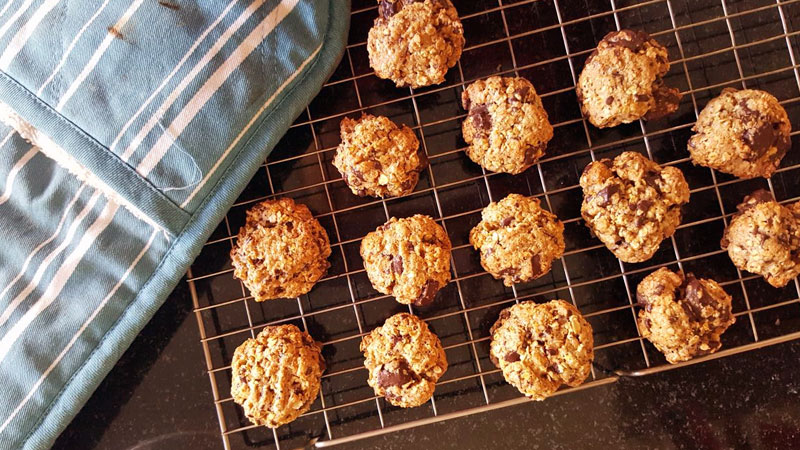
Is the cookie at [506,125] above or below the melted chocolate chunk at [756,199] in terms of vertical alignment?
above

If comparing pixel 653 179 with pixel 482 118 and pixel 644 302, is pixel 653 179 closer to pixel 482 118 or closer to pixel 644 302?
pixel 644 302

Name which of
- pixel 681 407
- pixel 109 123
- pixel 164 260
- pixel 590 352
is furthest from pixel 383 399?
pixel 109 123

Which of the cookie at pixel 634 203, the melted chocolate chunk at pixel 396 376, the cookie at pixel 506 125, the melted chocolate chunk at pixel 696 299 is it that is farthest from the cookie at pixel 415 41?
the melted chocolate chunk at pixel 696 299

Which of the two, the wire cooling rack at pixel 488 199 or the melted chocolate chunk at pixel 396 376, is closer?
the melted chocolate chunk at pixel 396 376

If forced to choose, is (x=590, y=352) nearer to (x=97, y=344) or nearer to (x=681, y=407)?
(x=681, y=407)

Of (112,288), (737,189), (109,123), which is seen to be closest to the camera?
(109,123)

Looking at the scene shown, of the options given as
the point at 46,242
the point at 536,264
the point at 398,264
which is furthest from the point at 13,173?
the point at 536,264

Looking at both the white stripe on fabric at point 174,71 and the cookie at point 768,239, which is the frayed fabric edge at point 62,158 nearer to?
the white stripe on fabric at point 174,71
